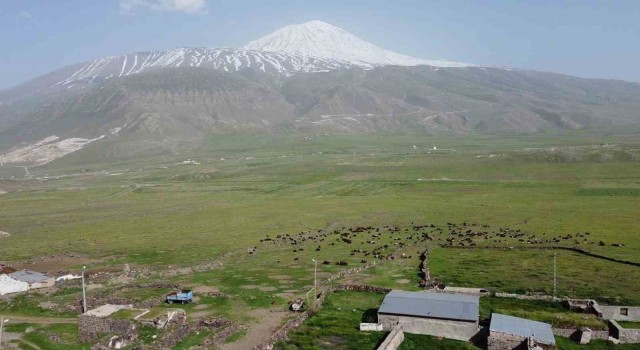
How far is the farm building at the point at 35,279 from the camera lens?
46.8m

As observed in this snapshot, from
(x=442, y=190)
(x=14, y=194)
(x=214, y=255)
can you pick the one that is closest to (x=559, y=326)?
(x=214, y=255)

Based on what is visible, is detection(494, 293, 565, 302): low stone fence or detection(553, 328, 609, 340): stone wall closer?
detection(553, 328, 609, 340): stone wall

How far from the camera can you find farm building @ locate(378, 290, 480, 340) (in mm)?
31547

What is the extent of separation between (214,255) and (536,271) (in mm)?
34352

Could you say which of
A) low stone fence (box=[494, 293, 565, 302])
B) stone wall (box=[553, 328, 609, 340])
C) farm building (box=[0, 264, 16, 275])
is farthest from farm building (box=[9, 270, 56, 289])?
stone wall (box=[553, 328, 609, 340])

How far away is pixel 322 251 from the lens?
61.3 meters

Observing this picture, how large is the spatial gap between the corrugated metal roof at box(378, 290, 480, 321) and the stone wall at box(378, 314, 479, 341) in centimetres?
30

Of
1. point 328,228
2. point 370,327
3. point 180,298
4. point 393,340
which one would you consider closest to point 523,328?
point 393,340

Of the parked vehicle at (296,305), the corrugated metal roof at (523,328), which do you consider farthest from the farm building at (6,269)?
the corrugated metal roof at (523,328)

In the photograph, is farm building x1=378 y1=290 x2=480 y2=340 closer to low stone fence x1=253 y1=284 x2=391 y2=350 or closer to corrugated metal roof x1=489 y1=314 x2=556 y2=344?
corrugated metal roof x1=489 y1=314 x2=556 y2=344

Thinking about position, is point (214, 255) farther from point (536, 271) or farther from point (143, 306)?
point (536, 271)

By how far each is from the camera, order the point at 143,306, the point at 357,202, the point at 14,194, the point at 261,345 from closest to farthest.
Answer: the point at 261,345, the point at 143,306, the point at 357,202, the point at 14,194

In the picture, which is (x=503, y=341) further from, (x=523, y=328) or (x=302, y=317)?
(x=302, y=317)

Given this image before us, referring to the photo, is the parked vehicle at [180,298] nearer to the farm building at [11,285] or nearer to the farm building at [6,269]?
the farm building at [11,285]
